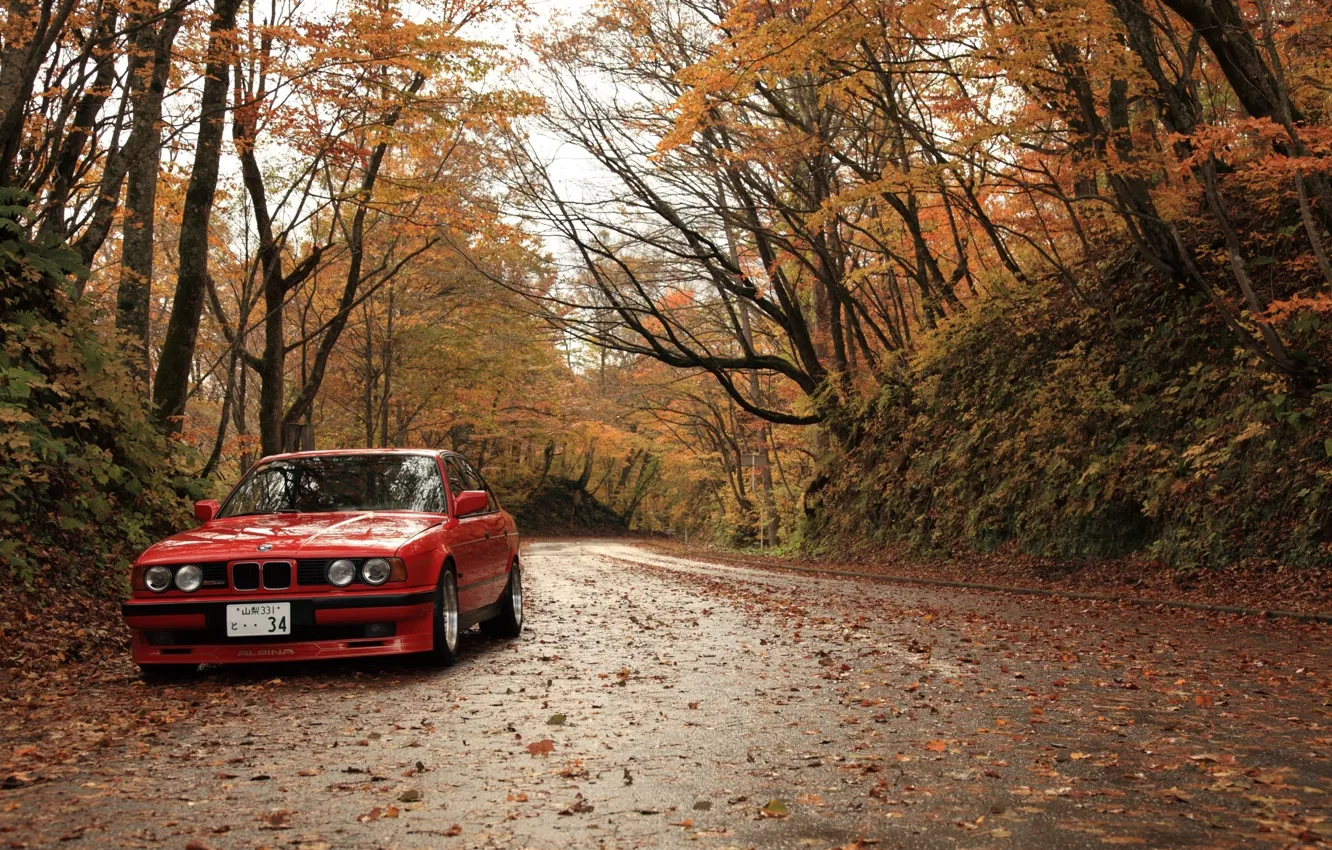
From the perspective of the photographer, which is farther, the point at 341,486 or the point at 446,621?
the point at 341,486

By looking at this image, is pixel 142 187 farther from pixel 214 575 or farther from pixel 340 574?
pixel 340 574

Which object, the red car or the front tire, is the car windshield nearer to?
the red car

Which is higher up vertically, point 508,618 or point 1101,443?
point 1101,443

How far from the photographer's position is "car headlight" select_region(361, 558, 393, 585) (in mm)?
6969

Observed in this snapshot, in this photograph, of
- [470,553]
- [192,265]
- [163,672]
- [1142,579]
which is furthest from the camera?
[192,265]

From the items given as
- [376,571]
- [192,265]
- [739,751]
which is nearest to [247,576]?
[376,571]

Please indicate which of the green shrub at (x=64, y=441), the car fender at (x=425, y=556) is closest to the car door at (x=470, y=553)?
the car fender at (x=425, y=556)

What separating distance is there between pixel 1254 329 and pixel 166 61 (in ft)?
44.2

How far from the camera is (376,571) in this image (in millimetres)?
→ 6980

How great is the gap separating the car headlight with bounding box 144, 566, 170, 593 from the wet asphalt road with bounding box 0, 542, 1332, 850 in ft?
2.20

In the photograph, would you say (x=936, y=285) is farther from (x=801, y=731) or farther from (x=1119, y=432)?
(x=801, y=731)

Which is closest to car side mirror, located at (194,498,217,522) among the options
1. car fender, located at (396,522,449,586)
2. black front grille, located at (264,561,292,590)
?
black front grille, located at (264,561,292,590)

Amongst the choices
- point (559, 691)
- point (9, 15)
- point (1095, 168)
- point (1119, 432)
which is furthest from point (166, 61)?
point (1119, 432)

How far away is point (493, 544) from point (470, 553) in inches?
33.3
